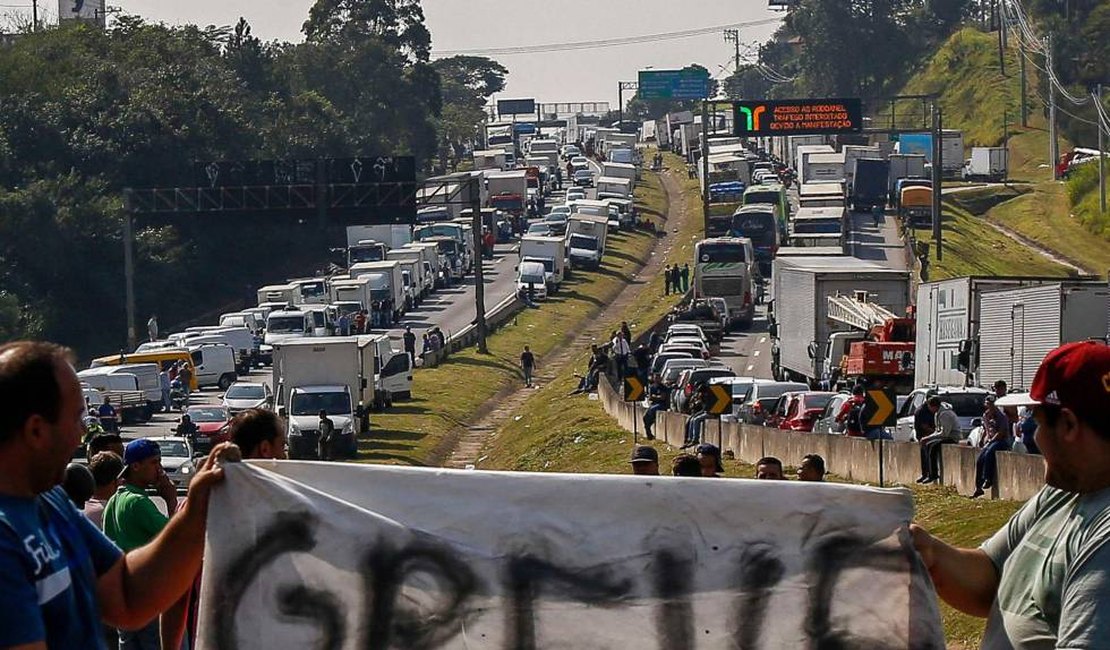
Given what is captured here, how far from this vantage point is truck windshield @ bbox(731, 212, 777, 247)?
92938 millimetres

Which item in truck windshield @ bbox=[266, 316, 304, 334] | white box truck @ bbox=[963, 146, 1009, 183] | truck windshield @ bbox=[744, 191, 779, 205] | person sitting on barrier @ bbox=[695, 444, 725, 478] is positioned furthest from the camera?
white box truck @ bbox=[963, 146, 1009, 183]

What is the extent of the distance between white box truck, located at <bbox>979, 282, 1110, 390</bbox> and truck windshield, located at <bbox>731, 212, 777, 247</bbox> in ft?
170

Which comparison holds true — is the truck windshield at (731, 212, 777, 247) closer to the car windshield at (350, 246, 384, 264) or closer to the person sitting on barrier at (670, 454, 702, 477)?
the car windshield at (350, 246, 384, 264)

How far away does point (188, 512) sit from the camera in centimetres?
590

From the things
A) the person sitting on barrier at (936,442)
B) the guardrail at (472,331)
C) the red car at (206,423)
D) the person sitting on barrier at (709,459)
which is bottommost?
the guardrail at (472,331)

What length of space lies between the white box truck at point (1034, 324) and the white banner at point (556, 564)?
104ft

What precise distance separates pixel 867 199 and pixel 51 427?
348 ft

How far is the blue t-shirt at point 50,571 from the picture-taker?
4.75 metres

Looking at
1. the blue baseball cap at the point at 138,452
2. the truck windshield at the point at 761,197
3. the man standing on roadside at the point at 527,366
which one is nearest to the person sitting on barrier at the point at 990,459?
the blue baseball cap at the point at 138,452

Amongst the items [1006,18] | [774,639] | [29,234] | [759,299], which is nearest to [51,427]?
[774,639]

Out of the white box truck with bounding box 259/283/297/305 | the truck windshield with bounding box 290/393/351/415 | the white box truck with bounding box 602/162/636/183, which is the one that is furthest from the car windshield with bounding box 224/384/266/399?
the white box truck with bounding box 602/162/636/183

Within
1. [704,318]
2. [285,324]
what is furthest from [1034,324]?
[285,324]

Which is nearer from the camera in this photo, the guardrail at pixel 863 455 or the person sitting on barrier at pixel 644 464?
the person sitting on barrier at pixel 644 464

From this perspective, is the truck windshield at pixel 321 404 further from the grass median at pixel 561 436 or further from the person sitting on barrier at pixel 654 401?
the person sitting on barrier at pixel 654 401
